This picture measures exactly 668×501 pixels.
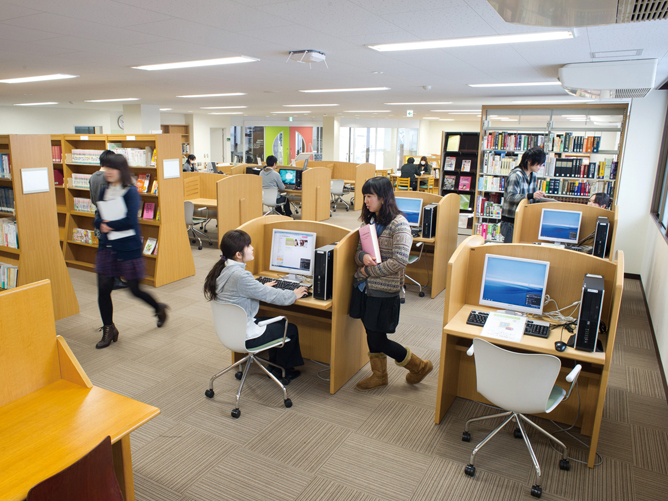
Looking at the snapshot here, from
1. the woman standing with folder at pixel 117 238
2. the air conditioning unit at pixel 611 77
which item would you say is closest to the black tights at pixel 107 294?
the woman standing with folder at pixel 117 238

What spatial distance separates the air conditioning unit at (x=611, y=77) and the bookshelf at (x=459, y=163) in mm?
3546

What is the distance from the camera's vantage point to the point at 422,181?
13.9m

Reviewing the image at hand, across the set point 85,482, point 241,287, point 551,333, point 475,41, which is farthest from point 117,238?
point 475,41

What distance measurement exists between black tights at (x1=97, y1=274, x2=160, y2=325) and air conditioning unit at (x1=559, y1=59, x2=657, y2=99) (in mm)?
4729

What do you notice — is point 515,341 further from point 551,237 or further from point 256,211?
point 256,211

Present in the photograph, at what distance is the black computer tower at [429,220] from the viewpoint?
212 inches

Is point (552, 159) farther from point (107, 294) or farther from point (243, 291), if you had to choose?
point (107, 294)

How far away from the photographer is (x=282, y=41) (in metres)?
Result: 4.10

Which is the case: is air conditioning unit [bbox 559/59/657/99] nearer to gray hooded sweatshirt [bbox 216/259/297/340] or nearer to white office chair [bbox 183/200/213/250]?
gray hooded sweatshirt [bbox 216/259/297/340]

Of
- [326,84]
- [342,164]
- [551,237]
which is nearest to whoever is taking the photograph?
[551,237]

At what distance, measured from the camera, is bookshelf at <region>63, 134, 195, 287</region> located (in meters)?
5.57

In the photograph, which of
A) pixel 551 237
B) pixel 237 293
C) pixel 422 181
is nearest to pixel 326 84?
pixel 551 237

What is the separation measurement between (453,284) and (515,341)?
490 mm

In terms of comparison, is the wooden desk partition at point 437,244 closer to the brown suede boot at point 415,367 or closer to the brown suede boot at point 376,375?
the brown suede boot at point 415,367
